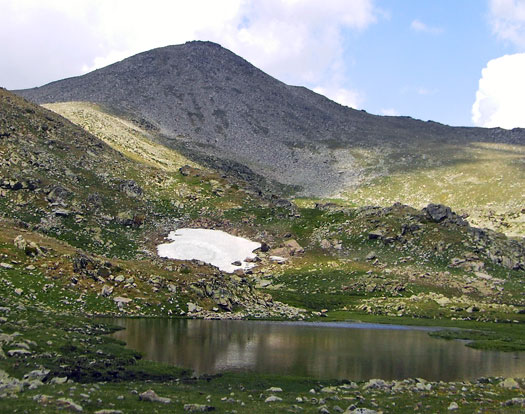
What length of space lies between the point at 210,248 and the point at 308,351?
6583 cm

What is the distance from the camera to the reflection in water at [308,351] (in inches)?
1843

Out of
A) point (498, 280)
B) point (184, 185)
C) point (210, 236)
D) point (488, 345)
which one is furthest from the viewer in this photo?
point (184, 185)

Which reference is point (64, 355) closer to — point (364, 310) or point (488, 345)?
point (488, 345)

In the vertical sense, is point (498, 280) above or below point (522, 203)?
below

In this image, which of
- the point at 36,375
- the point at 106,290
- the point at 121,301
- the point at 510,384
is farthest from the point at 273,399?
the point at 106,290

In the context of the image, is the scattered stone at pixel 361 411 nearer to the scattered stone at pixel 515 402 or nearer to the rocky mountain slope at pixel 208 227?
the scattered stone at pixel 515 402

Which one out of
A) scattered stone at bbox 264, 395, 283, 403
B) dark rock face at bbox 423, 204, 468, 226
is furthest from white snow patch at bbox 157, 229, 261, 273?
scattered stone at bbox 264, 395, 283, 403

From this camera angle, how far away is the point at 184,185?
488 ft

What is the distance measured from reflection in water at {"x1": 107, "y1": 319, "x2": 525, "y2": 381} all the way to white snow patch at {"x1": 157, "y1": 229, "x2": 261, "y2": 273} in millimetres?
44202

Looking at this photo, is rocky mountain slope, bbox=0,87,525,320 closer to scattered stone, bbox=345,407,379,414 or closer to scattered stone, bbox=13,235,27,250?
scattered stone, bbox=13,235,27,250

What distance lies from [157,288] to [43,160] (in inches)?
2503

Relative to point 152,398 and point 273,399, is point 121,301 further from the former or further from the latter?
point 152,398

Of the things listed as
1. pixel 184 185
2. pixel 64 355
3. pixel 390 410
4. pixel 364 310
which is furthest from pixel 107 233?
pixel 390 410

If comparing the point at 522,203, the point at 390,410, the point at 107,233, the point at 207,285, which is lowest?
the point at 390,410
